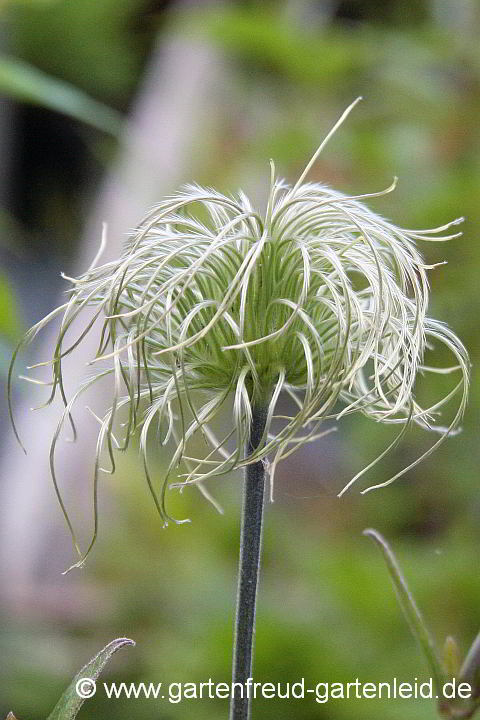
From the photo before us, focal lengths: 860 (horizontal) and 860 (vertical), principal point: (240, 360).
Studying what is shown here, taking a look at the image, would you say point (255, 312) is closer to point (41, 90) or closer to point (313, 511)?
point (41, 90)

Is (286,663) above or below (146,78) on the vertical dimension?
below

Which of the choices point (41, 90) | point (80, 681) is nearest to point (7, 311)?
point (41, 90)

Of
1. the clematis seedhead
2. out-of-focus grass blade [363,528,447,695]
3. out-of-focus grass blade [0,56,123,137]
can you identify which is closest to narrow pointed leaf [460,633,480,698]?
out-of-focus grass blade [363,528,447,695]

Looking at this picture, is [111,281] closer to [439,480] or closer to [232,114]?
[439,480]

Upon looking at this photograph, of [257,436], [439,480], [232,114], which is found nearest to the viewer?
[257,436]

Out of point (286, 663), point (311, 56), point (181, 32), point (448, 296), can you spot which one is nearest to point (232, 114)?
point (181, 32)

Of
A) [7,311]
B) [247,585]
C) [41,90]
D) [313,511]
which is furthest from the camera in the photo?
[313,511]

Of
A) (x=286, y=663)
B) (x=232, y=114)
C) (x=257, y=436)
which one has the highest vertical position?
(x=232, y=114)

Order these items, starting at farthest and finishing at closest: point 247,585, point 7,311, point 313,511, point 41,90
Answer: point 313,511 → point 41,90 → point 7,311 → point 247,585
